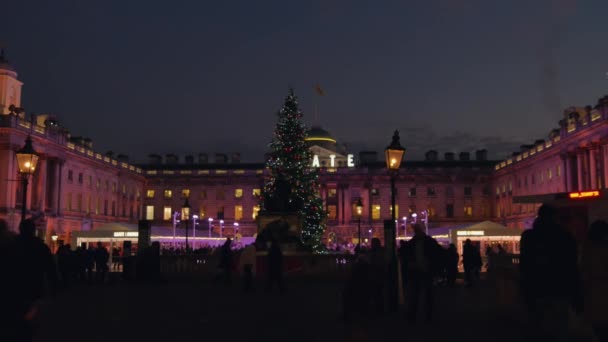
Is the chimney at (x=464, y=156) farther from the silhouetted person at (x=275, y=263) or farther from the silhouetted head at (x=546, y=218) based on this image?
the silhouetted head at (x=546, y=218)

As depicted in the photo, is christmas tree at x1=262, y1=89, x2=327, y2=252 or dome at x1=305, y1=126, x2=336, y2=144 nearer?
christmas tree at x1=262, y1=89, x2=327, y2=252

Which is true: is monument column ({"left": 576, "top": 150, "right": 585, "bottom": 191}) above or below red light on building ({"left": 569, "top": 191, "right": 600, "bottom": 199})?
above

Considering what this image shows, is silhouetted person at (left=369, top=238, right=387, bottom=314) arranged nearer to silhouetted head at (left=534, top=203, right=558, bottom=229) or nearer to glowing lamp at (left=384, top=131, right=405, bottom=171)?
glowing lamp at (left=384, top=131, right=405, bottom=171)

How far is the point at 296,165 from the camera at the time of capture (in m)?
52.2

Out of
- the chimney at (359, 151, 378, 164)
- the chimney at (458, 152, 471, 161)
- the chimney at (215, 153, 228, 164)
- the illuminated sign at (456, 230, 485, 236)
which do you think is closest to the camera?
the illuminated sign at (456, 230, 485, 236)

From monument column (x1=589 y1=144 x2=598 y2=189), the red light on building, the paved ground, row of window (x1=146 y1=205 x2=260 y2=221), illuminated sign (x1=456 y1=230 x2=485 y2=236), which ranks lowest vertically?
the paved ground

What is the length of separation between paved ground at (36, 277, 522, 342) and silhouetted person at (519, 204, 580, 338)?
2.83m

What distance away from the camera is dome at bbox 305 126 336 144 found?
117 meters

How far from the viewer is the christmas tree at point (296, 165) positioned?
171ft

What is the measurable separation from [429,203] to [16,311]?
10202 centimetres

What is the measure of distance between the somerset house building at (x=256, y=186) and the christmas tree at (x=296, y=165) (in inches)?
1011

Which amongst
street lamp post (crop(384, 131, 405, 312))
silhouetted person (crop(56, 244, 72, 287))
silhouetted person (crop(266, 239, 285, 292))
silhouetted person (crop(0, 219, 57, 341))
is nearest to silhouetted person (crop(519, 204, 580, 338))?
silhouetted person (crop(0, 219, 57, 341))

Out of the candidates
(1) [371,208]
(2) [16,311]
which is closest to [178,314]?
(2) [16,311]

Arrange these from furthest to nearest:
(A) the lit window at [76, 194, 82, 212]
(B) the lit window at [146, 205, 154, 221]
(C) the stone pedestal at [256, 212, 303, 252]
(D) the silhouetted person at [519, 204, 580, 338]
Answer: (B) the lit window at [146, 205, 154, 221] < (A) the lit window at [76, 194, 82, 212] < (C) the stone pedestal at [256, 212, 303, 252] < (D) the silhouetted person at [519, 204, 580, 338]
